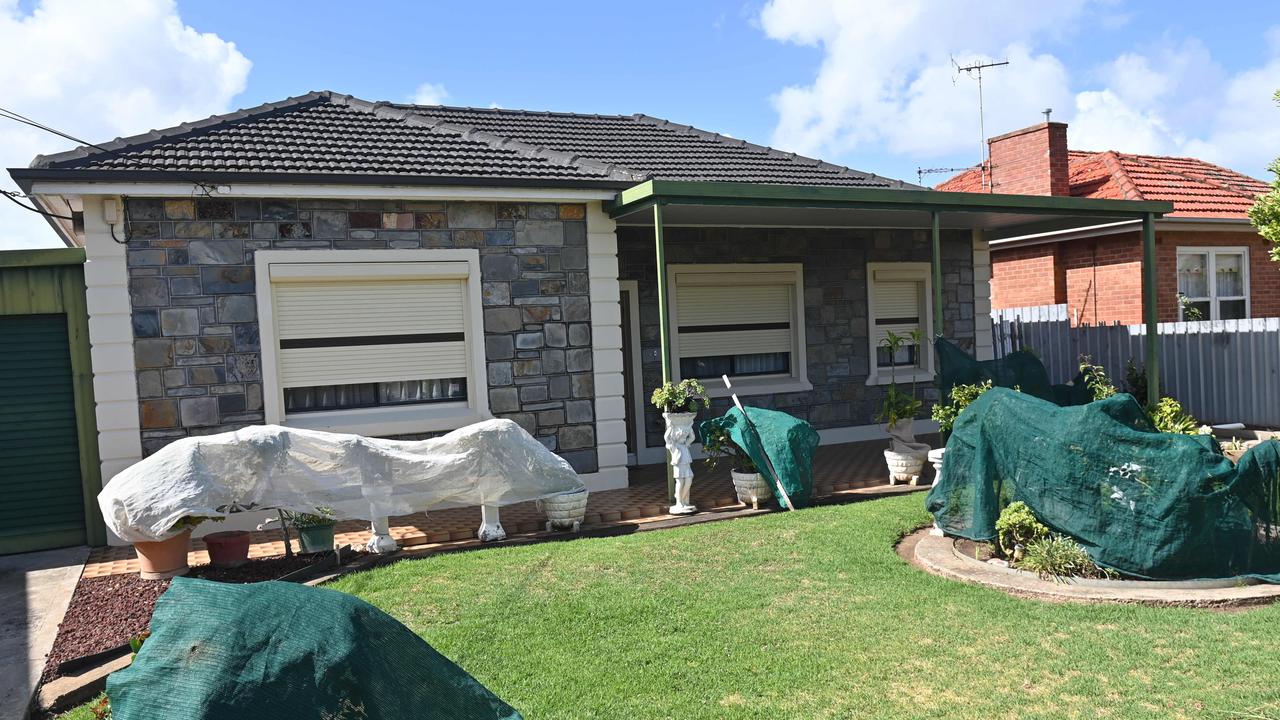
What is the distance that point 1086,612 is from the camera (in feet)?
17.8

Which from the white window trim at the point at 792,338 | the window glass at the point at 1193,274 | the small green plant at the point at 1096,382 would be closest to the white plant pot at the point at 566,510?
the white window trim at the point at 792,338

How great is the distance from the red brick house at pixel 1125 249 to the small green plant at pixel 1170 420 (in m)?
5.40

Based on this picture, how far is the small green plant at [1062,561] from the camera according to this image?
19.8 ft

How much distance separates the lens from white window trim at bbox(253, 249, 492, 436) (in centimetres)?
861

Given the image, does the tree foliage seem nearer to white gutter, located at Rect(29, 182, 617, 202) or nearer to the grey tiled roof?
the grey tiled roof

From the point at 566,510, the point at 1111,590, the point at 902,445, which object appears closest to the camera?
the point at 1111,590

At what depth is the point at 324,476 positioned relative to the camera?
7.18 m

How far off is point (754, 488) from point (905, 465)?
77.0 inches

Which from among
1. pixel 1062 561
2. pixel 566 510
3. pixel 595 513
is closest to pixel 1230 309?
pixel 1062 561

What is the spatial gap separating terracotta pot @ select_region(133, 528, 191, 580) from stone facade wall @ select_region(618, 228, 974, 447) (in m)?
5.90

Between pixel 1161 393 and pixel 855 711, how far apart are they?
477 inches

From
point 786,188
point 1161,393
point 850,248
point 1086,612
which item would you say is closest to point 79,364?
point 786,188

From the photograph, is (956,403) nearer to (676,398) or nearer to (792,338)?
(676,398)

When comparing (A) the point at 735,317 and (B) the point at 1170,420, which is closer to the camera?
(B) the point at 1170,420
